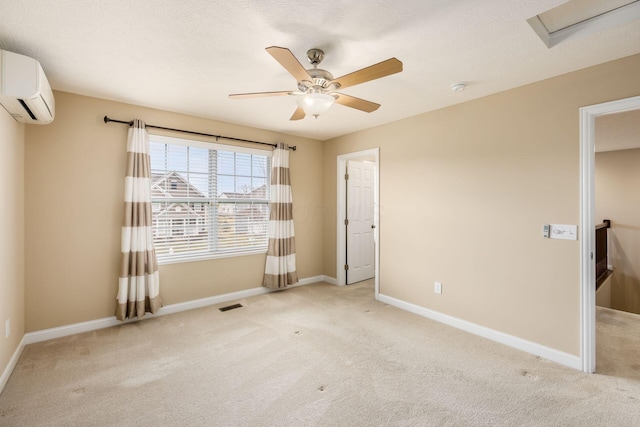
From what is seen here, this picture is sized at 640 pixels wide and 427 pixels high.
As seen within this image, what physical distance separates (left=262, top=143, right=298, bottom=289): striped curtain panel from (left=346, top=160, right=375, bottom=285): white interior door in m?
1.09

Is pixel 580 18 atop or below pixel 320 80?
atop

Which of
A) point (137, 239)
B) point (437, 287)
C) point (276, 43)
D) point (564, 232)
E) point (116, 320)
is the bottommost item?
point (116, 320)

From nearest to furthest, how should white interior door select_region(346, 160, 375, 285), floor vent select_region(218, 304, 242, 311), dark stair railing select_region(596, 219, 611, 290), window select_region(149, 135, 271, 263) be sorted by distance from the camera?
1. window select_region(149, 135, 271, 263)
2. floor vent select_region(218, 304, 242, 311)
3. dark stair railing select_region(596, 219, 611, 290)
4. white interior door select_region(346, 160, 375, 285)

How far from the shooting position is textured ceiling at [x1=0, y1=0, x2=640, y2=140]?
1.70m

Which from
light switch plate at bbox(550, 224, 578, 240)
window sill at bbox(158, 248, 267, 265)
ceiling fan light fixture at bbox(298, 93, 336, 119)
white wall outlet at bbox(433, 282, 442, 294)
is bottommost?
white wall outlet at bbox(433, 282, 442, 294)

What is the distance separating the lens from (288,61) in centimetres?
169

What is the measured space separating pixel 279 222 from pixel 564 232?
3354mm

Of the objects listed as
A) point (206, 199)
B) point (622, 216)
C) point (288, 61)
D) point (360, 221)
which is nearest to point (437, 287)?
point (360, 221)

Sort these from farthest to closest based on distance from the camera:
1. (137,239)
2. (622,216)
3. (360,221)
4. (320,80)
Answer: (622,216), (360,221), (137,239), (320,80)

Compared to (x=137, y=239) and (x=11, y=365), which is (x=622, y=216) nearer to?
(x=137, y=239)

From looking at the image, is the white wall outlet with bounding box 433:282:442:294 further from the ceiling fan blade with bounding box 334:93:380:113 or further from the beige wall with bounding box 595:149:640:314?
the beige wall with bounding box 595:149:640:314

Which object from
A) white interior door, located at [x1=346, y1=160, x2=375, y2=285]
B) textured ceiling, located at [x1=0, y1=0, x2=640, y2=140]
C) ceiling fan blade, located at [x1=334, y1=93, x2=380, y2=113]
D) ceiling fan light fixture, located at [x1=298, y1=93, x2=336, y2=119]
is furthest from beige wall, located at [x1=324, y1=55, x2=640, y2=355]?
ceiling fan light fixture, located at [x1=298, y1=93, x2=336, y2=119]

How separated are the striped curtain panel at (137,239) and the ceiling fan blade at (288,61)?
2.31 m

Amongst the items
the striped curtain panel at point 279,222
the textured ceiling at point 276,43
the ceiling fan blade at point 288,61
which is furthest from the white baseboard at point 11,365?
the ceiling fan blade at point 288,61
